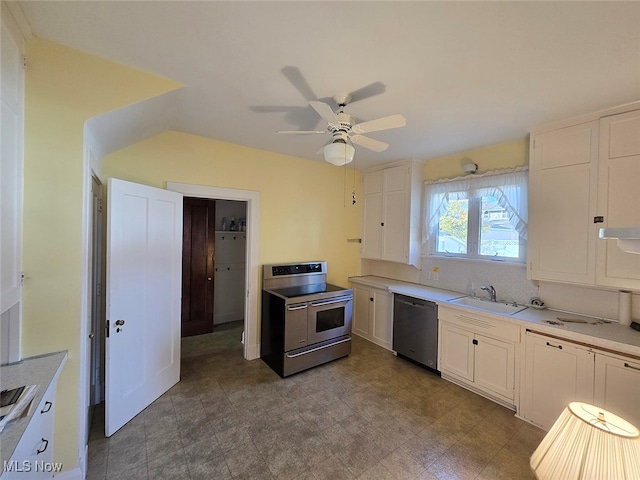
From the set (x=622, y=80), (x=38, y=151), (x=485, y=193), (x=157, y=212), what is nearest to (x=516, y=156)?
(x=485, y=193)

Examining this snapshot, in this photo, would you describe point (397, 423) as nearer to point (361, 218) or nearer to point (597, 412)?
point (597, 412)

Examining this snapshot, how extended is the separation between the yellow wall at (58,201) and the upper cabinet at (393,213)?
322 centimetres

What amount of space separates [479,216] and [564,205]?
89cm

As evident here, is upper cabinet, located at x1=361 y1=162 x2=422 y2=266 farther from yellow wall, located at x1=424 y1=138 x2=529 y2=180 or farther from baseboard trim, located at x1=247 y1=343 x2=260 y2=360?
baseboard trim, located at x1=247 y1=343 x2=260 y2=360

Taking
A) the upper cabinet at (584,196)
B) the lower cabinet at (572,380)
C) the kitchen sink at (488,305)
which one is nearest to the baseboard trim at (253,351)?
the kitchen sink at (488,305)

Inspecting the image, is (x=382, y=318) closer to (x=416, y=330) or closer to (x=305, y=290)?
(x=416, y=330)

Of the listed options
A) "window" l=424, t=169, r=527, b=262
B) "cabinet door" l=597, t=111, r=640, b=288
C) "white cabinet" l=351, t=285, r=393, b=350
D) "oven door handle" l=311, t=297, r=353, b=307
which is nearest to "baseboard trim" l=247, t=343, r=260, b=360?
"oven door handle" l=311, t=297, r=353, b=307

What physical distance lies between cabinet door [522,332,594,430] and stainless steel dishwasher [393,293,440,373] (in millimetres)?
881

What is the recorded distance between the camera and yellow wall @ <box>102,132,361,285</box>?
273 centimetres

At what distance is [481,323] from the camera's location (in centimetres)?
265

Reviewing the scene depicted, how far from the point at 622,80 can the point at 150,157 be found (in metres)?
3.85

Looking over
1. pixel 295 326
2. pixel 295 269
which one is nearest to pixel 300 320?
pixel 295 326

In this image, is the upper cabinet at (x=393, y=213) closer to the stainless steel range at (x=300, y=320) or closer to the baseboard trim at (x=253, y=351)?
the stainless steel range at (x=300, y=320)

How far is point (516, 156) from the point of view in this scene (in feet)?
9.45
